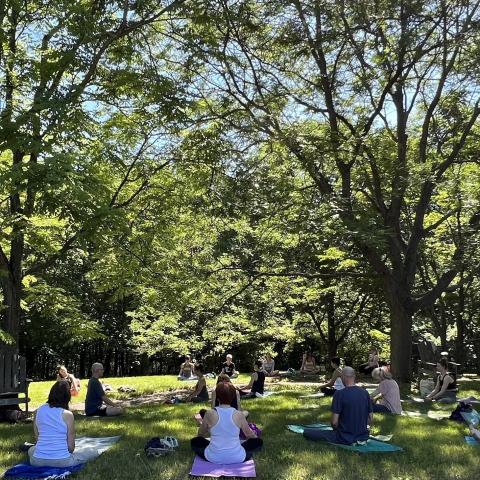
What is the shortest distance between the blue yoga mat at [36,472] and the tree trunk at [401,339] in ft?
38.5

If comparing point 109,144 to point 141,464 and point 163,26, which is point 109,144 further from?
point 141,464

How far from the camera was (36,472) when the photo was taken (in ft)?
19.1

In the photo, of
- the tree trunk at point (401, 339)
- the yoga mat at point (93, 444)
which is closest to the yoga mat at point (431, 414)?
the tree trunk at point (401, 339)

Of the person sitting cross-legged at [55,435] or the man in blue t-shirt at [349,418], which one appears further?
the man in blue t-shirt at [349,418]

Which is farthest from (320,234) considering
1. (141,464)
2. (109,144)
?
(141,464)

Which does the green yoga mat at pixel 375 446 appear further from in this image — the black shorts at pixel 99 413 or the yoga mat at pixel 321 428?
the black shorts at pixel 99 413

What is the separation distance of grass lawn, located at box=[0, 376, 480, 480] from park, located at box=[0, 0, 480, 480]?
5cm

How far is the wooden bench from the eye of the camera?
38.1 feet

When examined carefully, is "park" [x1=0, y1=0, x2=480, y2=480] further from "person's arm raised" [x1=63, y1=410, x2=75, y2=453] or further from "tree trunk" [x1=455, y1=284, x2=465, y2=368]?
"tree trunk" [x1=455, y1=284, x2=465, y2=368]

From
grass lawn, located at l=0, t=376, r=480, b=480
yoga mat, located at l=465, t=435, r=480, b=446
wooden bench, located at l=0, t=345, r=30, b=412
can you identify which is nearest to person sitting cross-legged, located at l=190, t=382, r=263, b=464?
grass lawn, located at l=0, t=376, r=480, b=480

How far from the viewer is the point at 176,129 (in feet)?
39.7

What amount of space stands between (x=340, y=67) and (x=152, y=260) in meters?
7.63

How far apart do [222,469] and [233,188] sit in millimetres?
8886

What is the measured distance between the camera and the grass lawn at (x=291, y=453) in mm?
5883
